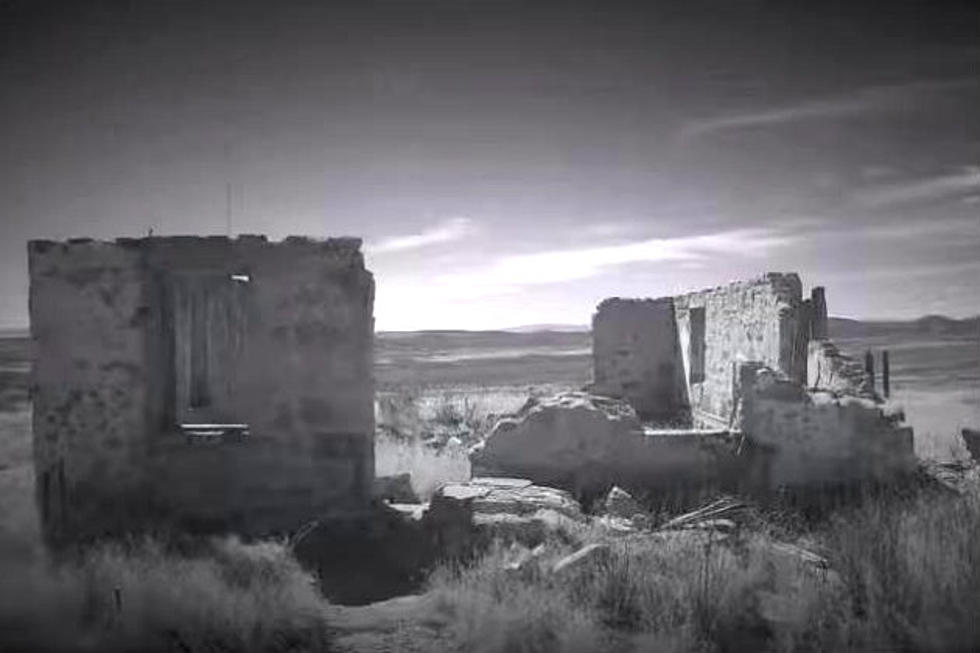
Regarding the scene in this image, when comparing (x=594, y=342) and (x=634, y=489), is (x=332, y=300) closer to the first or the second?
(x=634, y=489)

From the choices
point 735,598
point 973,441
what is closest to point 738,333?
point 973,441

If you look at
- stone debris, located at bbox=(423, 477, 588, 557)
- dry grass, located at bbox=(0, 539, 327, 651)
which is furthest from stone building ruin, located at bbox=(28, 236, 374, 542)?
dry grass, located at bbox=(0, 539, 327, 651)

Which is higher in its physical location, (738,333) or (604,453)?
(738,333)

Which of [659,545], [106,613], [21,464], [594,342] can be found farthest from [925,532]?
[21,464]

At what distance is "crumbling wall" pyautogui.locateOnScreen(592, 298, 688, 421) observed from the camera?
14.9 m

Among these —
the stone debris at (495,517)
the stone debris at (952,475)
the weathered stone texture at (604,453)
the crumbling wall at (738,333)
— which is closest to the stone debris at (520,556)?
the stone debris at (495,517)

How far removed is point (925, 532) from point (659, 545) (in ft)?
7.17

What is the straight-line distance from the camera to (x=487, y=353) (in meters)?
45.7

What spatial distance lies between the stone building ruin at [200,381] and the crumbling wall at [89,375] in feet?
0.04

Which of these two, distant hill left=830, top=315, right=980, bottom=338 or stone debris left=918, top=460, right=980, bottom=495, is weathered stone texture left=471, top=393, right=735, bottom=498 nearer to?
stone debris left=918, top=460, right=980, bottom=495

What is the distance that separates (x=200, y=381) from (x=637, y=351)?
965 centimetres

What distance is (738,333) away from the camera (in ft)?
40.2

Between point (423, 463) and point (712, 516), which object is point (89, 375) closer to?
point (423, 463)

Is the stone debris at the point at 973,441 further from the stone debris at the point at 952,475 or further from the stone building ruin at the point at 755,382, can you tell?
the stone building ruin at the point at 755,382
